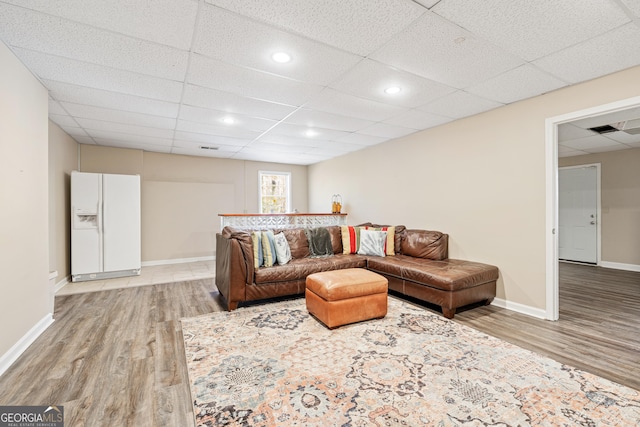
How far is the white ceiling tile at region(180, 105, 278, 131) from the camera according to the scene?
3535 mm

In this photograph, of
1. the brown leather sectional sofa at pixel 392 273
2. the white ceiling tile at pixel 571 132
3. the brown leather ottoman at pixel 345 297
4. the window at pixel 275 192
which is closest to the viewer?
the brown leather ottoman at pixel 345 297

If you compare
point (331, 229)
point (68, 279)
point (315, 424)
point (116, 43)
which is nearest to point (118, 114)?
point (116, 43)

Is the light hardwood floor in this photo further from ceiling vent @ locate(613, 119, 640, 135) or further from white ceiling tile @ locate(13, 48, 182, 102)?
white ceiling tile @ locate(13, 48, 182, 102)

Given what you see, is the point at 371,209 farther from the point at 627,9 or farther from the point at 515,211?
the point at 627,9

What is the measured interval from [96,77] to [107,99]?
1.89 feet

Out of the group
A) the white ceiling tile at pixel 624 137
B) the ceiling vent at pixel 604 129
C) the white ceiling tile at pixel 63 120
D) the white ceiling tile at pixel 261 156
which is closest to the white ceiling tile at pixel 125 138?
the white ceiling tile at pixel 63 120

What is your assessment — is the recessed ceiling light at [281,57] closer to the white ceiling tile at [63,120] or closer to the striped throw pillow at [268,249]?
the striped throw pillow at [268,249]

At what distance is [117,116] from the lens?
12.0 feet

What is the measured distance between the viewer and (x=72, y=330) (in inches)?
107

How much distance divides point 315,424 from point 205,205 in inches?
229

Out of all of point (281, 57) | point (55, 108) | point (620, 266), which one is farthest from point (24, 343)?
point (620, 266)

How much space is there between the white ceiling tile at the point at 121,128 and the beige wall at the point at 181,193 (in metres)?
1.16

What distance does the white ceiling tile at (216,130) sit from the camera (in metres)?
4.10

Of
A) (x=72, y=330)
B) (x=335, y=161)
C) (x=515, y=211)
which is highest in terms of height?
(x=335, y=161)
